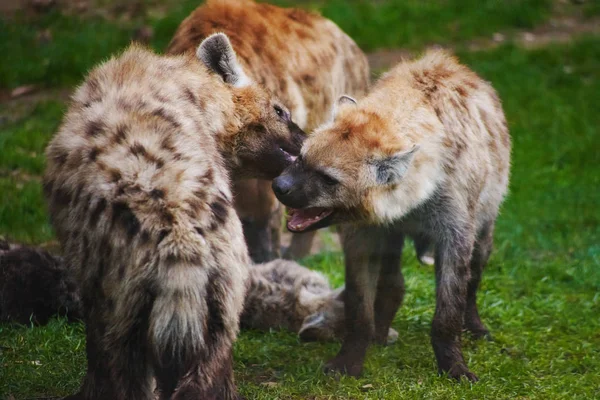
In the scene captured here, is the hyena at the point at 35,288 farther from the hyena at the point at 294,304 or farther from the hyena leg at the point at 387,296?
the hyena leg at the point at 387,296

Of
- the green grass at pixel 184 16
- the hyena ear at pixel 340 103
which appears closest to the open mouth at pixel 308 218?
the hyena ear at pixel 340 103

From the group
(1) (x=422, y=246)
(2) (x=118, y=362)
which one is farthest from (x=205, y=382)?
(1) (x=422, y=246)

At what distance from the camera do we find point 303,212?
4.33m

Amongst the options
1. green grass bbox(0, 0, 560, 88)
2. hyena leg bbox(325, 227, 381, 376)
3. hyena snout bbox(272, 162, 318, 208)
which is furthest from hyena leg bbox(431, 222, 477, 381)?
green grass bbox(0, 0, 560, 88)

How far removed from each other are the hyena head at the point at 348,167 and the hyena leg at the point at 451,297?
0.38 meters

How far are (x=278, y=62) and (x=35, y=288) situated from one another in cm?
179

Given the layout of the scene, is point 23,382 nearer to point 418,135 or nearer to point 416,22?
point 418,135

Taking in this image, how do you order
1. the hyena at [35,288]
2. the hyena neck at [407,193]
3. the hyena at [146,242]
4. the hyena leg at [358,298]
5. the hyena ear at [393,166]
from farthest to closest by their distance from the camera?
the hyena at [35,288]
the hyena leg at [358,298]
the hyena neck at [407,193]
the hyena ear at [393,166]
the hyena at [146,242]

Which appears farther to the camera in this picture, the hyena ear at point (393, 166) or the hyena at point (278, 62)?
the hyena at point (278, 62)

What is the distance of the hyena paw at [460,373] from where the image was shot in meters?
4.34

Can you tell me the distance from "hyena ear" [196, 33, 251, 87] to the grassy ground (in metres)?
1.26

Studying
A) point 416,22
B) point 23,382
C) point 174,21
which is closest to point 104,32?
point 174,21

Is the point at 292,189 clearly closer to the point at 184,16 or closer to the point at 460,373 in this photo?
the point at 460,373

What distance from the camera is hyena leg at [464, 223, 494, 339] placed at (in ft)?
16.3
